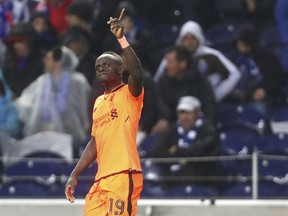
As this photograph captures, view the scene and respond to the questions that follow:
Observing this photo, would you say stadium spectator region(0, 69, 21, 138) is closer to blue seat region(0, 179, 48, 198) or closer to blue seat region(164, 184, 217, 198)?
blue seat region(0, 179, 48, 198)

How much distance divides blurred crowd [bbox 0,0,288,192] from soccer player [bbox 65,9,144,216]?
3.34 meters

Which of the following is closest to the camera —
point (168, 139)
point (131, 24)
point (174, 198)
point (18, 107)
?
point (174, 198)

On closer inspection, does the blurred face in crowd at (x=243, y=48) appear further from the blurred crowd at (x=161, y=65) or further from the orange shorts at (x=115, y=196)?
the orange shorts at (x=115, y=196)

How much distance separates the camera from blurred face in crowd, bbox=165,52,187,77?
1204cm

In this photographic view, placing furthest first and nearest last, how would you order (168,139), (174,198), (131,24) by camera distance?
(131,24), (168,139), (174,198)

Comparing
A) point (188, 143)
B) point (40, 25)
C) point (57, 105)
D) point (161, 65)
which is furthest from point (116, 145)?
point (40, 25)

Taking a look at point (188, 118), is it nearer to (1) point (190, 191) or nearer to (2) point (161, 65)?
(1) point (190, 191)

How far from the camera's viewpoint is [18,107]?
12344 mm

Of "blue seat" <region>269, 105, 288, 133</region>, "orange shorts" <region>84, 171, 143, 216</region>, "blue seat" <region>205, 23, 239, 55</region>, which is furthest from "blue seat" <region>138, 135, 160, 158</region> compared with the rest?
"orange shorts" <region>84, 171, 143, 216</region>

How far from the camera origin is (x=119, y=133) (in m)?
7.82

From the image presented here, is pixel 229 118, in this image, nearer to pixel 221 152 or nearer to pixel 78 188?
pixel 221 152

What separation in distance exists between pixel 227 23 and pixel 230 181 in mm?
2994

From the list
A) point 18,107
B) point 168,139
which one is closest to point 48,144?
point 18,107

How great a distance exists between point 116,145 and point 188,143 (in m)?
3.55
